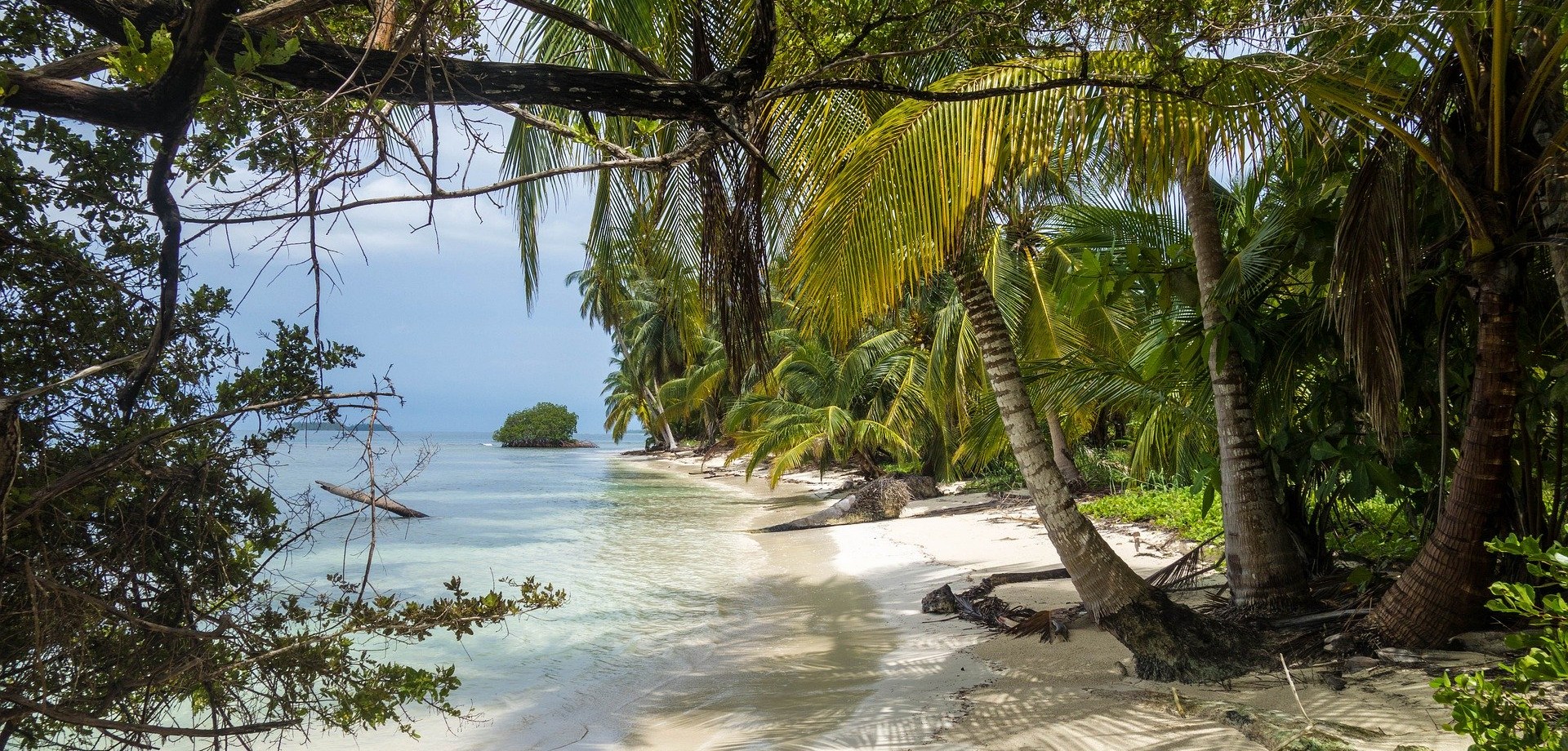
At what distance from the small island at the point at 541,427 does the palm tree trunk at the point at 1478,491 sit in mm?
70437

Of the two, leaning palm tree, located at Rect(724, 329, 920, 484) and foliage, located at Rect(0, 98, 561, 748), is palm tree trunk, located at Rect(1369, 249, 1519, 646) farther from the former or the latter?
leaning palm tree, located at Rect(724, 329, 920, 484)

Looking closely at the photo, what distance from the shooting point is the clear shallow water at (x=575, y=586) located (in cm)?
514

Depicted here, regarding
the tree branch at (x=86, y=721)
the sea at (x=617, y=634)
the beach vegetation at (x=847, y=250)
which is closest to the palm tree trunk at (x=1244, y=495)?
the beach vegetation at (x=847, y=250)

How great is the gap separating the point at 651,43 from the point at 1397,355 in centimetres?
371

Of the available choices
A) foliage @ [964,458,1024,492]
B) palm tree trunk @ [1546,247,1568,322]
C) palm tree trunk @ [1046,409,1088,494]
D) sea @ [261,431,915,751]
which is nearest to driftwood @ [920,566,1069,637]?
sea @ [261,431,915,751]

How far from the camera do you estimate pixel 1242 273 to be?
14.8 ft

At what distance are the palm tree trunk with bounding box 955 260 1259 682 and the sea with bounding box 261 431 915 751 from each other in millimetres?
1372

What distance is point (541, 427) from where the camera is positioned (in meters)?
70.6

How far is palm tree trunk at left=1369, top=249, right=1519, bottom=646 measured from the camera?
11.0 feet

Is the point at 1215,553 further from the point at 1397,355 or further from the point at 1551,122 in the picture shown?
the point at 1551,122

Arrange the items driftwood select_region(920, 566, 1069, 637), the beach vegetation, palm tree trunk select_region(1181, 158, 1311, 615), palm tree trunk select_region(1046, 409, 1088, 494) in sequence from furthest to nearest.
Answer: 1. palm tree trunk select_region(1046, 409, 1088, 494)
2. driftwood select_region(920, 566, 1069, 637)
3. palm tree trunk select_region(1181, 158, 1311, 615)
4. the beach vegetation

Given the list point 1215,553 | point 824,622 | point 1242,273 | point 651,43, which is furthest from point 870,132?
point 1215,553

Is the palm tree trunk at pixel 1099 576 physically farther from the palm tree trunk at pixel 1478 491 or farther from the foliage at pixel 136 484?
the foliage at pixel 136 484

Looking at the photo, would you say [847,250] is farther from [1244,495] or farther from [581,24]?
[1244,495]
